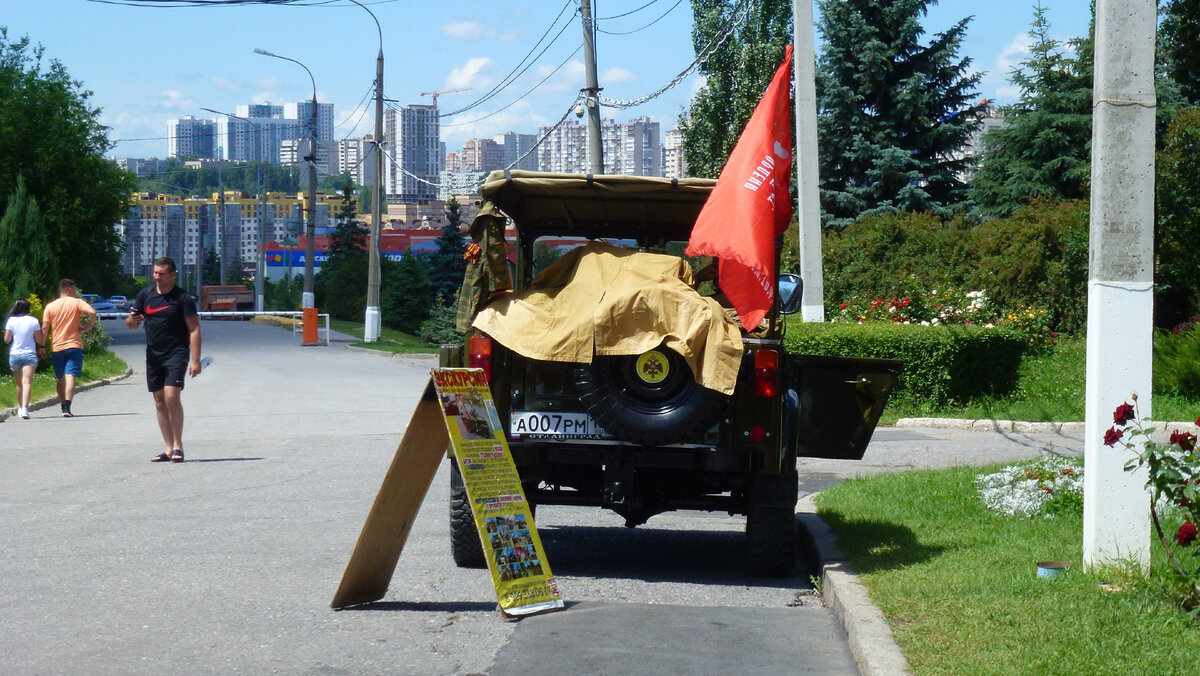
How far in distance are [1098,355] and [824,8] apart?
93.9 ft

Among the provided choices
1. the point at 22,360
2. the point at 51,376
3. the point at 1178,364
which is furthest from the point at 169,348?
the point at 51,376

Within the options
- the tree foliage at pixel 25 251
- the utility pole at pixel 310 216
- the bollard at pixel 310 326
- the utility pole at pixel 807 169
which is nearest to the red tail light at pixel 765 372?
the utility pole at pixel 807 169

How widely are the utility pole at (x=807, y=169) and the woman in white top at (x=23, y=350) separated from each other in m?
10.5

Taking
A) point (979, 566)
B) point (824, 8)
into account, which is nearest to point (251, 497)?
point (979, 566)

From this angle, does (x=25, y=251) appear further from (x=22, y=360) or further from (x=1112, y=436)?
(x=1112, y=436)

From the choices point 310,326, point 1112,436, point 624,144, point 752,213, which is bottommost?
point 310,326

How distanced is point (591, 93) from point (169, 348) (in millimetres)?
13371

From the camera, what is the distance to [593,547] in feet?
28.5

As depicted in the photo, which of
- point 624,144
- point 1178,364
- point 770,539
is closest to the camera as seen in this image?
point 770,539

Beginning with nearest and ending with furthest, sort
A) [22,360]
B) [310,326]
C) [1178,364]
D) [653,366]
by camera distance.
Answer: [653,366]
[1178,364]
[22,360]
[310,326]

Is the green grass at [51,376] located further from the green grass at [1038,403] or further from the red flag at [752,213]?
the red flag at [752,213]

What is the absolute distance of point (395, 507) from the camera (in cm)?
650

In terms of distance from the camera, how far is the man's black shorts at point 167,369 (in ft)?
39.5

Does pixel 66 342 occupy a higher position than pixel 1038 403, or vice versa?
pixel 66 342
